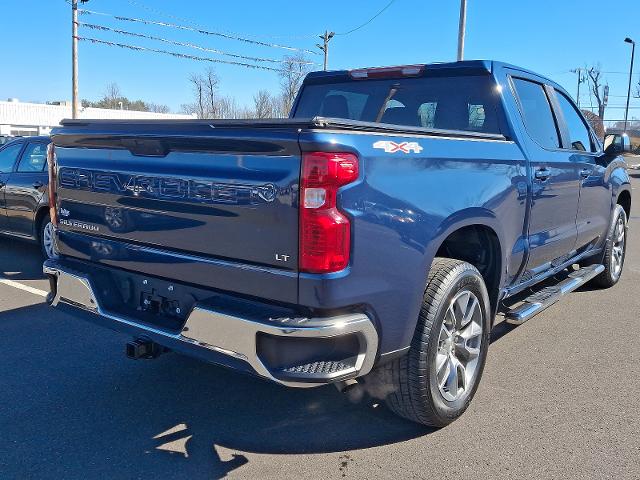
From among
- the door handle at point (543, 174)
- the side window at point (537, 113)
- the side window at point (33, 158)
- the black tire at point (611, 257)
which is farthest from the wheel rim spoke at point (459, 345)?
the side window at point (33, 158)

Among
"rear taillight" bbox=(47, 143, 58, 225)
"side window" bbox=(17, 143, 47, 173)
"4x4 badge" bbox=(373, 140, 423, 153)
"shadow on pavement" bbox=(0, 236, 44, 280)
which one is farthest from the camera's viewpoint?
"side window" bbox=(17, 143, 47, 173)

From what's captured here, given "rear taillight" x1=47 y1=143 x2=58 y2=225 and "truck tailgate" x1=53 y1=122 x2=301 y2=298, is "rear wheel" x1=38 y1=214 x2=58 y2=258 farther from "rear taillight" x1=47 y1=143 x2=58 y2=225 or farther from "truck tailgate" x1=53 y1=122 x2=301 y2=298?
"truck tailgate" x1=53 y1=122 x2=301 y2=298

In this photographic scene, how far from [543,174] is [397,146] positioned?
1.81 m

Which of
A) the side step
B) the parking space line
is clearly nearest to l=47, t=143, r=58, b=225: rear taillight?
the parking space line

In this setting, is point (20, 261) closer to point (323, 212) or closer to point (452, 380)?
point (452, 380)

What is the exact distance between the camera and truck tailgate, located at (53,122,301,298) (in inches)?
A: 97.2

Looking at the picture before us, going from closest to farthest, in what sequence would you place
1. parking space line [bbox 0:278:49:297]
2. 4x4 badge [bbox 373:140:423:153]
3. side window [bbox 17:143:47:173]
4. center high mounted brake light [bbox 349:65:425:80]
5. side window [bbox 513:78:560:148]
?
4x4 badge [bbox 373:140:423:153] → side window [bbox 513:78:560:148] → center high mounted brake light [bbox 349:65:425:80] → parking space line [bbox 0:278:49:297] → side window [bbox 17:143:47:173]

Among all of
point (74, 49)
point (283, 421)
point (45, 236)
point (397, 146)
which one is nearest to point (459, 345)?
point (283, 421)

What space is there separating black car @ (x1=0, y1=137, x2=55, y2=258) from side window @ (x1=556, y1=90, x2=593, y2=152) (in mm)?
5893

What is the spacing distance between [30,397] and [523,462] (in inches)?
116

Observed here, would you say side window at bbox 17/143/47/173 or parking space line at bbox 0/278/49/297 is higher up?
side window at bbox 17/143/47/173

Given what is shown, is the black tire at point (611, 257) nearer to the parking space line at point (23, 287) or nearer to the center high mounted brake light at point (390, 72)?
the center high mounted brake light at point (390, 72)

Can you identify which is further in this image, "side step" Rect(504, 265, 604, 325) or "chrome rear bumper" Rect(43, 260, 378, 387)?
"side step" Rect(504, 265, 604, 325)

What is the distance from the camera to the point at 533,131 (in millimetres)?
4227
